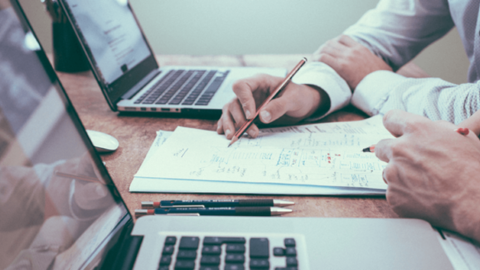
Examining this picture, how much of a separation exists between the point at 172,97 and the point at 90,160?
395mm

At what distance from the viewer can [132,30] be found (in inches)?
32.7

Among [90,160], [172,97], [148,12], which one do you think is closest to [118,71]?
[172,97]

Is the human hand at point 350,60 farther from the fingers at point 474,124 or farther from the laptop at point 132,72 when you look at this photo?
the fingers at point 474,124

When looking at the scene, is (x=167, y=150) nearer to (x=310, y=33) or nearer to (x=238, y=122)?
(x=238, y=122)

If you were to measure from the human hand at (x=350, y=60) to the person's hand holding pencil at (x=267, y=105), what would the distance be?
5.4 inches

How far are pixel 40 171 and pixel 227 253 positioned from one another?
0.17 metres

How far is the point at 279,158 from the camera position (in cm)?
46

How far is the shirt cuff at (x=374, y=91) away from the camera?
0.63m

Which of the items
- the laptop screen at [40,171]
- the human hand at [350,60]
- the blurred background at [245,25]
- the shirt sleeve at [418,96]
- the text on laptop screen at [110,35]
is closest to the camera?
the laptop screen at [40,171]

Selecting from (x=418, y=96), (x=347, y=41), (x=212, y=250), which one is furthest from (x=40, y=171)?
(x=347, y=41)

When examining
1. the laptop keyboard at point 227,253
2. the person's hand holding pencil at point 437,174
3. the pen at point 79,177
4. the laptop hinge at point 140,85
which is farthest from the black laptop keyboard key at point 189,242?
the laptop hinge at point 140,85

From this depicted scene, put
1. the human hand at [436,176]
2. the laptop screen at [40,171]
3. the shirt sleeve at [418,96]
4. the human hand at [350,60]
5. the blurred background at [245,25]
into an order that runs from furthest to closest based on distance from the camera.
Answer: the blurred background at [245,25] → the human hand at [350,60] → the shirt sleeve at [418,96] → the human hand at [436,176] → the laptop screen at [40,171]

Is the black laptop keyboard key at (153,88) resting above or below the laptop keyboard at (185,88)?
above

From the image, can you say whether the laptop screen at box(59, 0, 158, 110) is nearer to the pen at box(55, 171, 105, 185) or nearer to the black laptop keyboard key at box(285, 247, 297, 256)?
the pen at box(55, 171, 105, 185)
